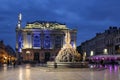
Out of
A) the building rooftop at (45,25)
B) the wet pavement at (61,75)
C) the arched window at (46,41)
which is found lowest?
the wet pavement at (61,75)

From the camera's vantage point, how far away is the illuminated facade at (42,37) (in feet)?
533

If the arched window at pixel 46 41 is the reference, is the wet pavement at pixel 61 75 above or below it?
below

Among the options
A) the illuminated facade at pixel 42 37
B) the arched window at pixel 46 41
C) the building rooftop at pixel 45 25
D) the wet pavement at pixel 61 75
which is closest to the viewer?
the wet pavement at pixel 61 75

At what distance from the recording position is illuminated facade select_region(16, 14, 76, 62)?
162m

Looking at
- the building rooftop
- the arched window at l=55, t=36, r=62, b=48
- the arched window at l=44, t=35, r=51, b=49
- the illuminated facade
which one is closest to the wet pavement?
the illuminated facade

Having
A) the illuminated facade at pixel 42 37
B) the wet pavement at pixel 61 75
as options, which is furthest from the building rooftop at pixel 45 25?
the wet pavement at pixel 61 75

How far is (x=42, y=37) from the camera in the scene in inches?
6570

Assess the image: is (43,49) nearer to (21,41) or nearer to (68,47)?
(21,41)

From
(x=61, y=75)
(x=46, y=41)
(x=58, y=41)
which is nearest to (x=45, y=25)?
(x=46, y=41)

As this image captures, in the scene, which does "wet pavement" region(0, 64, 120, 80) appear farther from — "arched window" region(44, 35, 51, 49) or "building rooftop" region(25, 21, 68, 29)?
"building rooftop" region(25, 21, 68, 29)

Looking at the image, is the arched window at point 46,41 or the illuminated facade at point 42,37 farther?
the arched window at point 46,41

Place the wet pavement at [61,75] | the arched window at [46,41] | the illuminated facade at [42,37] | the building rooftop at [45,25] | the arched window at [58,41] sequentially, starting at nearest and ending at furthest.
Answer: the wet pavement at [61,75], the illuminated facade at [42,37], the arched window at [46,41], the building rooftop at [45,25], the arched window at [58,41]

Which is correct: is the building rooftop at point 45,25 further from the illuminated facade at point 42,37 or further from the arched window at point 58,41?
the arched window at point 58,41

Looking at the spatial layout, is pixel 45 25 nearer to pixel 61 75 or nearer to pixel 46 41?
pixel 46 41
